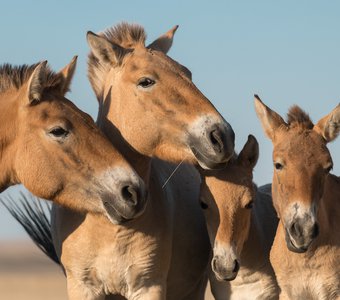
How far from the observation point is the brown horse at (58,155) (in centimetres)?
768

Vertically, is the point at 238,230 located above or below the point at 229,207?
below

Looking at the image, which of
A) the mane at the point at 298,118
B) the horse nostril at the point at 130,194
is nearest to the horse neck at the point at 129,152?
the horse nostril at the point at 130,194

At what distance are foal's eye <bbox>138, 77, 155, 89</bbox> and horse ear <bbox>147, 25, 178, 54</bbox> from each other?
91 centimetres

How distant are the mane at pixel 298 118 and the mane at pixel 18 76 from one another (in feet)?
6.55

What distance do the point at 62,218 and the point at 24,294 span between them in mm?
21004

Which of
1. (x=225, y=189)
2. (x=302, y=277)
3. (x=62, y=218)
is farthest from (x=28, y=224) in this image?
(x=302, y=277)

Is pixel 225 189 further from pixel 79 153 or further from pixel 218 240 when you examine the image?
pixel 79 153

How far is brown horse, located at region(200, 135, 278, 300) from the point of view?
838 centimetres

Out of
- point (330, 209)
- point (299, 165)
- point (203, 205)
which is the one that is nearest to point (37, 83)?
point (203, 205)

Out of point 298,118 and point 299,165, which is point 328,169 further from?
point 298,118

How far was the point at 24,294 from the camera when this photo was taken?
2892cm

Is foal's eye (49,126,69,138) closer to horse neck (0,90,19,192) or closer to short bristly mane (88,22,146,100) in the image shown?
horse neck (0,90,19,192)

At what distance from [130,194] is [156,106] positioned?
88 centimetres

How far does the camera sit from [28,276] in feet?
145
